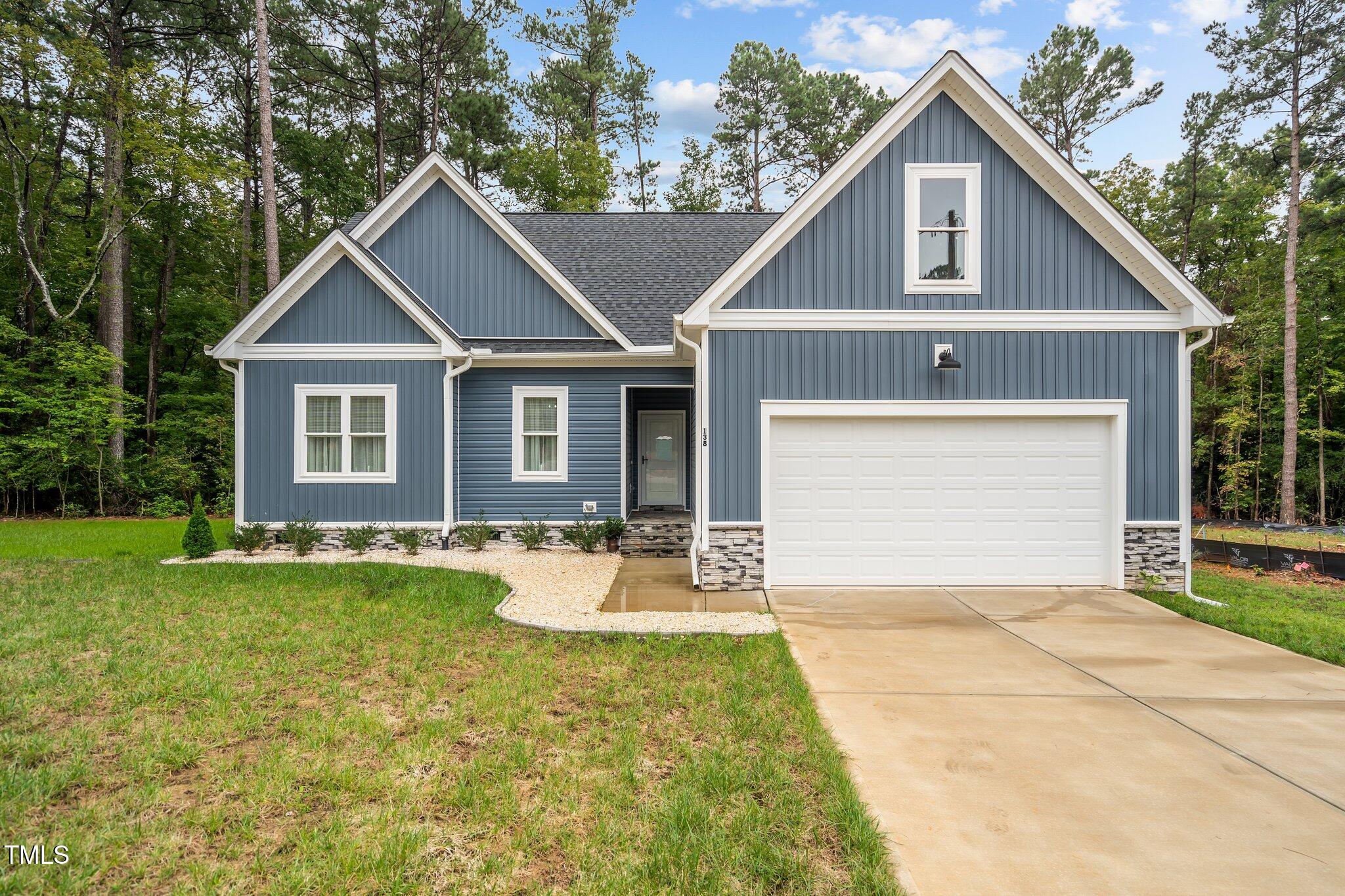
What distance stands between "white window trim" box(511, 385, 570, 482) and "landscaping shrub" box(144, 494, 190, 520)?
11.2 meters

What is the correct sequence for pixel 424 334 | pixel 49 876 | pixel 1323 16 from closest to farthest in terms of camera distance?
1. pixel 49 876
2. pixel 424 334
3. pixel 1323 16

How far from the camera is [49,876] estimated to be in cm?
260

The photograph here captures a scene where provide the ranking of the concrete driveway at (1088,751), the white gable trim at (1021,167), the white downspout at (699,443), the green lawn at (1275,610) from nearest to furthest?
1. the concrete driveway at (1088,751)
2. the green lawn at (1275,610)
3. the white gable trim at (1021,167)
4. the white downspout at (699,443)

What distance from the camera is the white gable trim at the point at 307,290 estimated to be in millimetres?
10023

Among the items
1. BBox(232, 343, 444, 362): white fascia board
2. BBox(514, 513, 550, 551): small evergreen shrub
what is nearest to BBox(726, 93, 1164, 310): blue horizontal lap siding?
BBox(514, 513, 550, 551): small evergreen shrub

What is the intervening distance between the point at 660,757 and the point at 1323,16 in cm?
2303

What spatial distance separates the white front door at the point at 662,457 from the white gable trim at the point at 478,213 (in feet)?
6.59

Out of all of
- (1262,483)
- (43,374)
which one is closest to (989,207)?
(1262,483)

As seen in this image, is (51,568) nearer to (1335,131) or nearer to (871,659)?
(871,659)

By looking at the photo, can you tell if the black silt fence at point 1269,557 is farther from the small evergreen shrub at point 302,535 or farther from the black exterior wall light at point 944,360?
the small evergreen shrub at point 302,535

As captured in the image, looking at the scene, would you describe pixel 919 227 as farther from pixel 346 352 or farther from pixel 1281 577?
pixel 346 352

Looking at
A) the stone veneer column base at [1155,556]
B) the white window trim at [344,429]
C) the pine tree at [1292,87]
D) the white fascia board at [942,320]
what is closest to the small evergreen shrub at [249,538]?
the white window trim at [344,429]

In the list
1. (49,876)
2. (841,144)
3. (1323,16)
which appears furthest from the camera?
(841,144)

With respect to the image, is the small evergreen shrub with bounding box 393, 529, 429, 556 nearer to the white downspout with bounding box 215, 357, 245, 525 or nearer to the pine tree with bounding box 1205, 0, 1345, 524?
the white downspout with bounding box 215, 357, 245, 525
